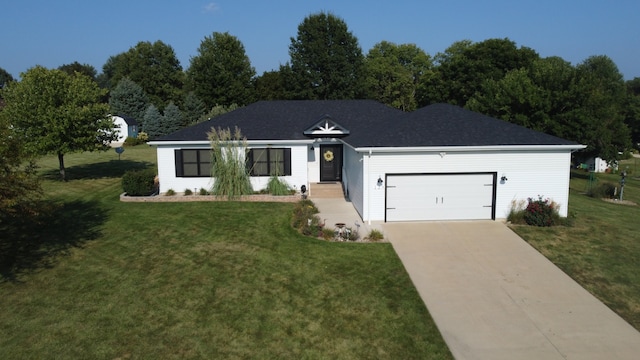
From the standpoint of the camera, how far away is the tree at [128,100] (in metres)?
60.5

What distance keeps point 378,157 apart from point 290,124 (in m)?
8.04

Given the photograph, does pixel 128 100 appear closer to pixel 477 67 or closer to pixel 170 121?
pixel 170 121

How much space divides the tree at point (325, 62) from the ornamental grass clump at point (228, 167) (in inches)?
1304

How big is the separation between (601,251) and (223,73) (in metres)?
49.1

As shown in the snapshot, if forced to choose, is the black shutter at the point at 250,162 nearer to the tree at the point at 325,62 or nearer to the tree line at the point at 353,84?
the tree line at the point at 353,84

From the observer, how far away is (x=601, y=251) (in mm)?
14266

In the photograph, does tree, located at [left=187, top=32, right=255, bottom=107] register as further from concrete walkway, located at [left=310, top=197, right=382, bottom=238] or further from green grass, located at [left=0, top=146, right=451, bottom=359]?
green grass, located at [left=0, top=146, right=451, bottom=359]

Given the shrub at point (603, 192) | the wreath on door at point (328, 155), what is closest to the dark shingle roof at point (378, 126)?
the wreath on door at point (328, 155)

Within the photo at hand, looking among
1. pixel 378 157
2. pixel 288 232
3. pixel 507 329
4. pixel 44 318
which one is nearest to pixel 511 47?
pixel 378 157

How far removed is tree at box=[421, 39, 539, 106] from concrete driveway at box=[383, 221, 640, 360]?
36.9 meters

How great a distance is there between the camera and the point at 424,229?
16188 millimetres

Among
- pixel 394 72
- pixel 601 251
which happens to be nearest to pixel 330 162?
pixel 601 251

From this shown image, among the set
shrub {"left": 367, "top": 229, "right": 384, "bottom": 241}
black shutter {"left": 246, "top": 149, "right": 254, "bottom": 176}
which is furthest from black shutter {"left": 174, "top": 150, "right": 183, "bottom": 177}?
shrub {"left": 367, "top": 229, "right": 384, "bottom": 241}

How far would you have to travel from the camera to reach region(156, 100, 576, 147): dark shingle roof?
16906 millimetres
